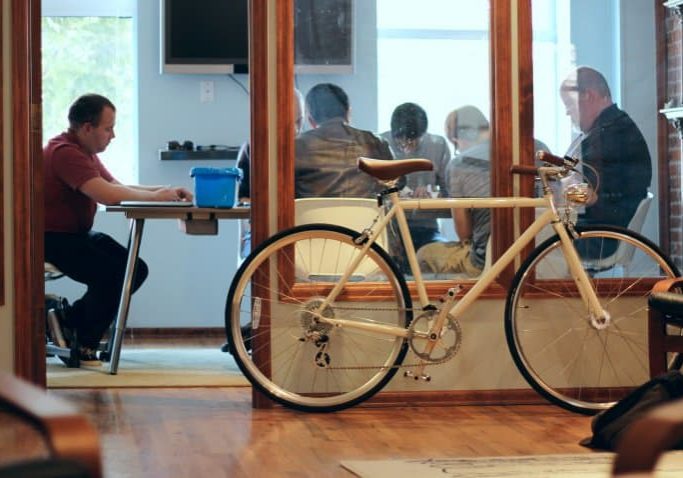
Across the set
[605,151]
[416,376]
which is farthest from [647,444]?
[605,151]

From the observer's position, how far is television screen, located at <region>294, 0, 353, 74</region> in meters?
4.53

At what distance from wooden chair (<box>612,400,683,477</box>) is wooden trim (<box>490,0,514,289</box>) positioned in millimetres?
3115

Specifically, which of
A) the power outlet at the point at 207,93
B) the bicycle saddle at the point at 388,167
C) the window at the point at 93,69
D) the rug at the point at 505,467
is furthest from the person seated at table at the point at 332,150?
the window at the point at 93,69

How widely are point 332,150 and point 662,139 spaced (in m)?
1.22

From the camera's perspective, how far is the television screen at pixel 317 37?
14.9 ft

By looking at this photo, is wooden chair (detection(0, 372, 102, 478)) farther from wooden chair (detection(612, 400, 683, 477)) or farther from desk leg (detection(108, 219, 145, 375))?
Answer: desk leg (detection(108, 219, 145, 375))

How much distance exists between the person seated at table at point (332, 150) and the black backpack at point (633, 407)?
51.1 inches

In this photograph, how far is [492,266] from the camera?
4449 mm

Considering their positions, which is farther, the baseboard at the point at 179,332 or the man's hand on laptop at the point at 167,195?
the baseboard at the point at 179,332

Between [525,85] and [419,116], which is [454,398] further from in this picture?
[525,85]

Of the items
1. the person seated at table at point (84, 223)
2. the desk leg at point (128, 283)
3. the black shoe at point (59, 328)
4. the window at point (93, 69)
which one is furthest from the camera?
the window at point (93, 69)

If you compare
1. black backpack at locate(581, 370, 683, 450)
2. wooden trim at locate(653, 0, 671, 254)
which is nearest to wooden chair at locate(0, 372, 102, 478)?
black backpack at locate(581, 370, 683, 450)

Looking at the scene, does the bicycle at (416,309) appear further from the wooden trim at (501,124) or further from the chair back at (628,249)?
the wooden trim at (501,124)

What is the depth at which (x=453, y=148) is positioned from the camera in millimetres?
4664
